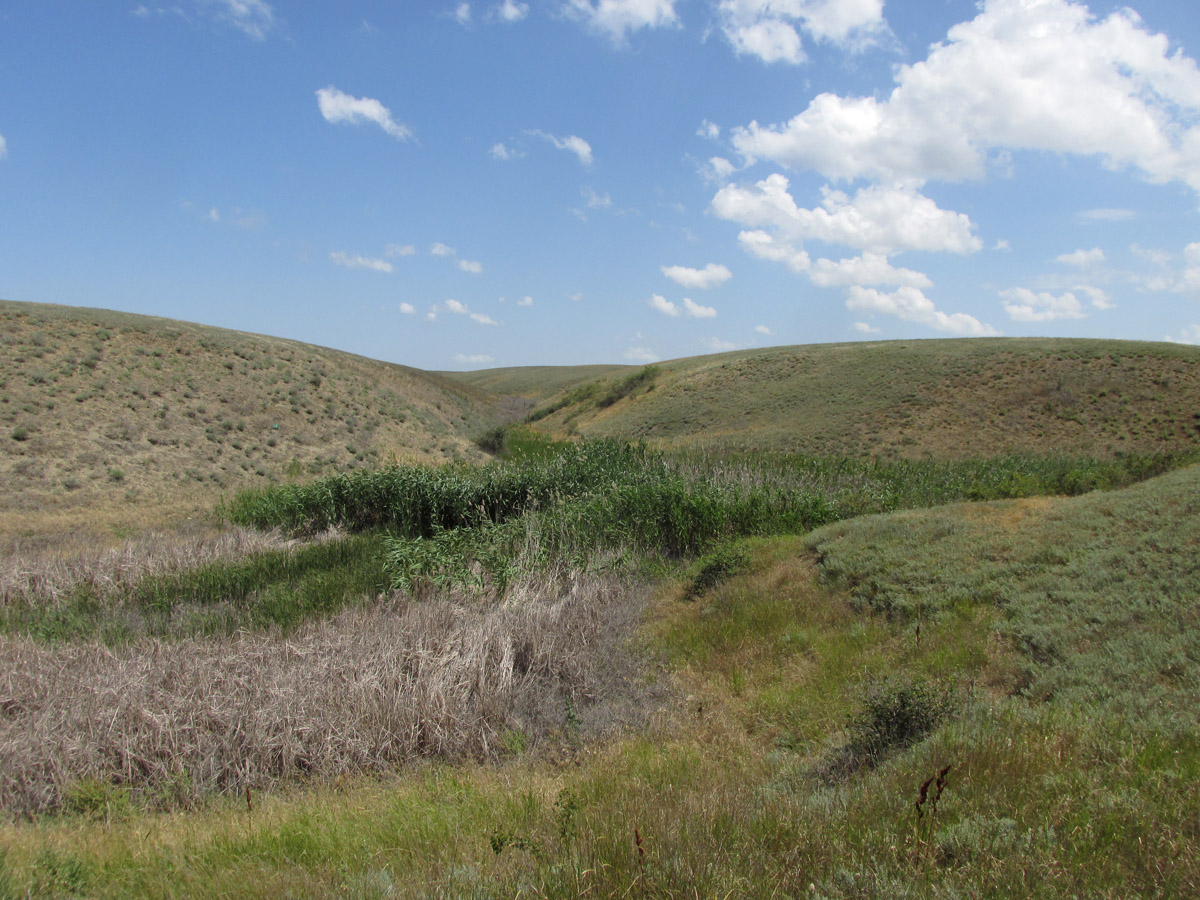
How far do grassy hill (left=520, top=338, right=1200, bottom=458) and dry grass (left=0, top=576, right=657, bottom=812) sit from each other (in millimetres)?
24458

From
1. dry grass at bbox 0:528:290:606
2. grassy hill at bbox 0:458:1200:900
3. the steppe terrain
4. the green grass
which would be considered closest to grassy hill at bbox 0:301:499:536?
the steppe terrain

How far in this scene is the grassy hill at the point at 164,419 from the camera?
67.7 ft

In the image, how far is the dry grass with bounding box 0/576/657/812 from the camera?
4.97m

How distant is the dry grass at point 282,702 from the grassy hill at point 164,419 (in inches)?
528

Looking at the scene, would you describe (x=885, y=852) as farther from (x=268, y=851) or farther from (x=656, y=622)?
(x=656, y=622)

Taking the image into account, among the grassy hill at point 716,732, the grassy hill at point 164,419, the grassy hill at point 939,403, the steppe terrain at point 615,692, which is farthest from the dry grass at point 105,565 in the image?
the grassy hill at point 939,403

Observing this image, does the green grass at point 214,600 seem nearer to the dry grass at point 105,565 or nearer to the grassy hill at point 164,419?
the dry grass at point 105,565

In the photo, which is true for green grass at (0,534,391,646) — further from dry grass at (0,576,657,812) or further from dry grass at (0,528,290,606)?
dry grass at (0,576,657,812)

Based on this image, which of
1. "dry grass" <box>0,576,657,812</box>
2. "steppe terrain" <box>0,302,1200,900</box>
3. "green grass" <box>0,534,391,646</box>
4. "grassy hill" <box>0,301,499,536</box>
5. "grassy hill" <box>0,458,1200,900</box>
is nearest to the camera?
"grassy hill" <box>0,458,1200,900</box>

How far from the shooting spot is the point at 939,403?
4184cm

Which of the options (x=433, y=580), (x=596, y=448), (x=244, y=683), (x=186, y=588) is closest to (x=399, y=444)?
(x=596, y=448)

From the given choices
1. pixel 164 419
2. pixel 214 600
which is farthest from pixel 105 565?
pixel 164 419

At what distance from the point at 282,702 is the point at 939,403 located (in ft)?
143

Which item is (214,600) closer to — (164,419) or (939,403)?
(164,419)
